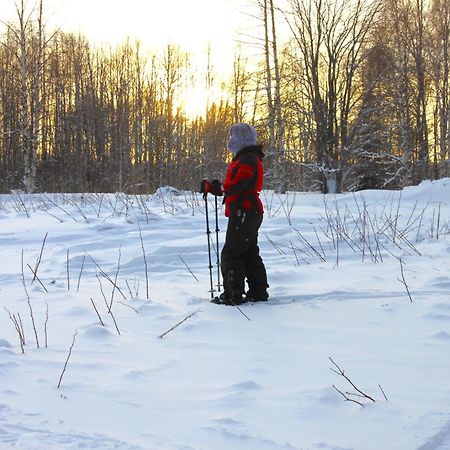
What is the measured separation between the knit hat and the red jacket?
0.14 feet

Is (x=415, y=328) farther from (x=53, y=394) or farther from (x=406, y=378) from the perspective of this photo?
(x=53, y=394)

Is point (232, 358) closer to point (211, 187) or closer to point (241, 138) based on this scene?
point (211, 187)

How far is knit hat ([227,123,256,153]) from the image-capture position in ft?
13.1

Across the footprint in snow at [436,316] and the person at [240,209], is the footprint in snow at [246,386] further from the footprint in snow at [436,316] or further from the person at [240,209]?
the person at [240,209]

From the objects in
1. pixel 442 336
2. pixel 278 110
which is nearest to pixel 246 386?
pixel 442 336

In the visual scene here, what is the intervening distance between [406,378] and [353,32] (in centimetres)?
1468

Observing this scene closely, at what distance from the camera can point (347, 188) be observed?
2175 centimetres

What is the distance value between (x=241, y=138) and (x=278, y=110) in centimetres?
1270

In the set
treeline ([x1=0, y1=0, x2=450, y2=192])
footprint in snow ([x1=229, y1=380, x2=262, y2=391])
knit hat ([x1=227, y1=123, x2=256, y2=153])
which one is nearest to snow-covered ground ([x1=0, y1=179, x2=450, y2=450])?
footprint in snow ([x1=229, y1=380, x2=262, y2=391])

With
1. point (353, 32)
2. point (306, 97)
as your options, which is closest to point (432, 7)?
point (353, 32)

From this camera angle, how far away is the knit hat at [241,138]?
399 centimetres

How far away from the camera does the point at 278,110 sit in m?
16.2

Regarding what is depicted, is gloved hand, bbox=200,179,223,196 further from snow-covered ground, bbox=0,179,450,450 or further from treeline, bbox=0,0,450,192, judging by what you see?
treeline, bbox=0,0,450,192

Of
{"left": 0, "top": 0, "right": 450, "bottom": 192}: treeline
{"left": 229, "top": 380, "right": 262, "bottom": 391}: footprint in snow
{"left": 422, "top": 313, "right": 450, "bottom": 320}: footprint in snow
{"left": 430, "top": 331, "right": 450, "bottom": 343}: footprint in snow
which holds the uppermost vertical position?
{"left": 0, "top": 0, "right": 450, "bottom": 192}: treeline
